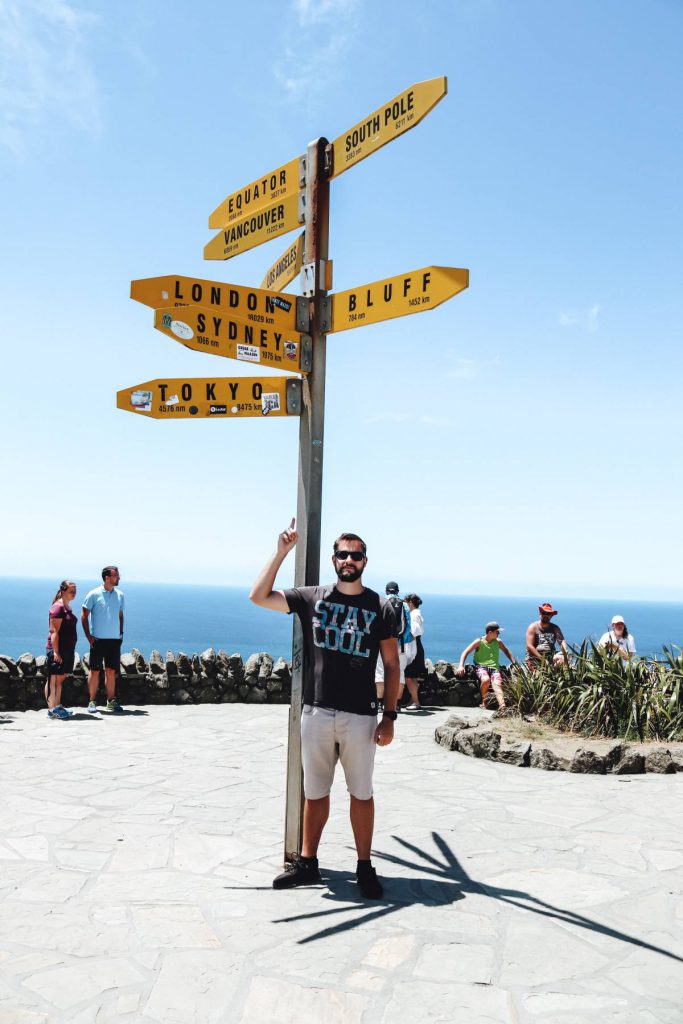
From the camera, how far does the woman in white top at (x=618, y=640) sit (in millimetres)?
9633

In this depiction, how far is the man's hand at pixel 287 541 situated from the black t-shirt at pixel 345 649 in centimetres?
24

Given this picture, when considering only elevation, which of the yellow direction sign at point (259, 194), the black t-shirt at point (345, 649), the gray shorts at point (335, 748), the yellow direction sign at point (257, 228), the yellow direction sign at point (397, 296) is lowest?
the gray shorts at point (335, 748)

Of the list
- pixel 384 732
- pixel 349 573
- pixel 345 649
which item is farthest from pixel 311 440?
pixel 384 732

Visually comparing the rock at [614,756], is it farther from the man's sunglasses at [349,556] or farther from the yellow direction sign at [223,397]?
the yellow direction sign at [223,397]

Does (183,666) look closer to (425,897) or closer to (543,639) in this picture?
(543,639)

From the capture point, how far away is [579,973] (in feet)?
11.3

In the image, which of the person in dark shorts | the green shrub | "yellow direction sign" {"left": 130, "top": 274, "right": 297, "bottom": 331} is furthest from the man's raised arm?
the person in dark shorts

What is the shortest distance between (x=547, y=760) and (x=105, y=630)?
5.93m

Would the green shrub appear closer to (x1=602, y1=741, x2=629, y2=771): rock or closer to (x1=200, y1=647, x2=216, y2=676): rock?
(x1=602, y1=741, x2=629, y2=771): rock

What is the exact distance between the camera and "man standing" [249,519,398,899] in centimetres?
438

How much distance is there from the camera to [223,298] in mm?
4727

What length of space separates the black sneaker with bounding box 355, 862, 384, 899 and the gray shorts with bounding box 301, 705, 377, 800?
0.37 meters

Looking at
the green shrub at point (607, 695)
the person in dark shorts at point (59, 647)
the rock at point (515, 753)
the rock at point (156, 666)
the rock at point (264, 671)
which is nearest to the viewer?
the rock at point (515, 753)

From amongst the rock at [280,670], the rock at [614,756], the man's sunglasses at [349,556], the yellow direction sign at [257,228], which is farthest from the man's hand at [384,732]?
the rock at [280,670]
